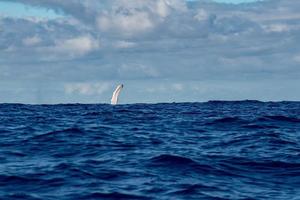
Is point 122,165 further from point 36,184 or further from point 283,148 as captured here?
point 283,148

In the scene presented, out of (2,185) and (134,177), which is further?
(134,177)

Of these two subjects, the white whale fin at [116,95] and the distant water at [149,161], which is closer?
the distant water at [149,161]

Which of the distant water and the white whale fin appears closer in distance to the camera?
the distant water

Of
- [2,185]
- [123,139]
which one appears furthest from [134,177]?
[123,139]

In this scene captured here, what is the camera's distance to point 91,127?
3750 cm

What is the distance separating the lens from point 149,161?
24594 millimetres

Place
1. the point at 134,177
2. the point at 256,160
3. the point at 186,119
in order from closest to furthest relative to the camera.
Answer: the point at 134,177
the point at 256,160
the point at 186,119

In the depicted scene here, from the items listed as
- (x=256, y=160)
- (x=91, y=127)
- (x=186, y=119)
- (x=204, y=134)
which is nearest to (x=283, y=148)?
(x=256, y=160)

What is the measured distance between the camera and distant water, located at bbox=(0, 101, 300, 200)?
19797 millimetres

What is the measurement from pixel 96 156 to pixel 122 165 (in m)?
2.52

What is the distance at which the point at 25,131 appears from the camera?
3512 cm

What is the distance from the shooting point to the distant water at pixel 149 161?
779 inches

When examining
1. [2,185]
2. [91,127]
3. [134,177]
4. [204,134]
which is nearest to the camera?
[2,185]

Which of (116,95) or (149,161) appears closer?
(149,161)
